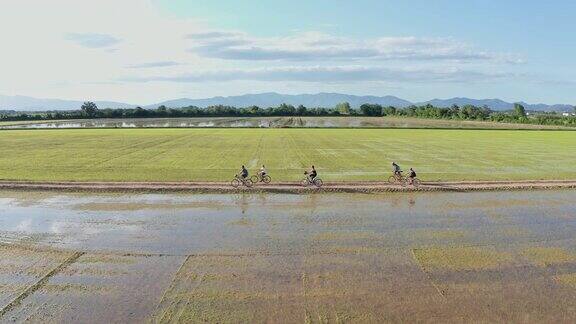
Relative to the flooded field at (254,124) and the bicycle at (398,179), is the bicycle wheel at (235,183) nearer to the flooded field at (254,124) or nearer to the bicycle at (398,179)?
the bicycle at (398,179)

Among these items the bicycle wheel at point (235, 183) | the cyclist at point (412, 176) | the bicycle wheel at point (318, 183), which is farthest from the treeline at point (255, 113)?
the bicycle wheel at point (235, 183)

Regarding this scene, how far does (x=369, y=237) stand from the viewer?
2236 cm

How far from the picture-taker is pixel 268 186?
3362 cm

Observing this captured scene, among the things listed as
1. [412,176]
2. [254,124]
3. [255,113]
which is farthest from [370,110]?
[412,176]

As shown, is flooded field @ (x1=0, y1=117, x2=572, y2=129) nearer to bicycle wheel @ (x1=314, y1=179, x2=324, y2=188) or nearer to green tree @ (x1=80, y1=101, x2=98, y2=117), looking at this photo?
green tree @ (x1=80, y1=101, x2=98, y2=117)

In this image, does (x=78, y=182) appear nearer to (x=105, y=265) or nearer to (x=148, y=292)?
(x=105, y=265)

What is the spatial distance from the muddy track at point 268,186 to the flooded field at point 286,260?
272 centimetres

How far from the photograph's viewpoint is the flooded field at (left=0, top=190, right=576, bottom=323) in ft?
50.0

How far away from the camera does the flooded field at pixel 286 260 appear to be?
50.0 feet

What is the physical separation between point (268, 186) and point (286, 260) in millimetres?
14552

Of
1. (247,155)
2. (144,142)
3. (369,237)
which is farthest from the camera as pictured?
(144,142)

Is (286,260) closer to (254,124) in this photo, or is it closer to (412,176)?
(412,176)

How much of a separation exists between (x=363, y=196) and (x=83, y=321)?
20185 millimetres

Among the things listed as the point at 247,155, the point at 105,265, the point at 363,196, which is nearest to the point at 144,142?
the point at 247,155
